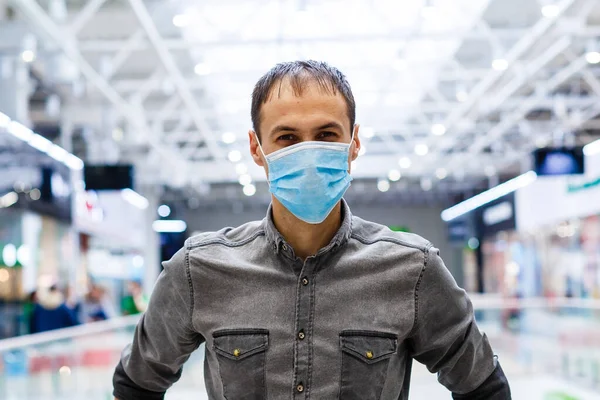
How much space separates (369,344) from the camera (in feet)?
5.16

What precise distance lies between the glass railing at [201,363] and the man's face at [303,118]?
2.25 meters

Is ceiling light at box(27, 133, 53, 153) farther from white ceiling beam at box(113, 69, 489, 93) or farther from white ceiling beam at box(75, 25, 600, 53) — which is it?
white ceiling beam at box(75, 25, 600, 53)

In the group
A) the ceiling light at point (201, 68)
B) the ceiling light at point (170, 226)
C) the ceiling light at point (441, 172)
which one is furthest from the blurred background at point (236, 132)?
the ceiling light at point (170, 226)

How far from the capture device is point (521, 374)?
310 inches

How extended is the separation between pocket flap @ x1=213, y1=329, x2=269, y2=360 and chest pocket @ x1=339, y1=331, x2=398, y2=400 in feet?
0.53

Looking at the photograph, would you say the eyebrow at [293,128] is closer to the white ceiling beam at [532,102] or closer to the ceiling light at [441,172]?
the white ceiling beam at [532,102]

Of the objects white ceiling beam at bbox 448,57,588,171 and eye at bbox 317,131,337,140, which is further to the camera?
white ceiling beam at bbox 448,57,588,171

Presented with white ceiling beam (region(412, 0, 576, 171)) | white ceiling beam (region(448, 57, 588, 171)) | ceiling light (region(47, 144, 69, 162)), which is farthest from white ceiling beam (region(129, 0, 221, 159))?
white ceiling beam (region(448, 57, 588, 171))

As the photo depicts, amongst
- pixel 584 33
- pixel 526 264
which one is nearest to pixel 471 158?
pixel 526 264

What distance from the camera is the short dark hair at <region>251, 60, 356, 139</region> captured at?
63.1 inches

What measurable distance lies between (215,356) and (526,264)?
27.6 metres

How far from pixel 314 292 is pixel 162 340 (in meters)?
0.38

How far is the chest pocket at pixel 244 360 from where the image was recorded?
1.60m

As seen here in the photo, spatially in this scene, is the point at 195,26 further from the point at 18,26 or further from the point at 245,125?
the point at 245,125
